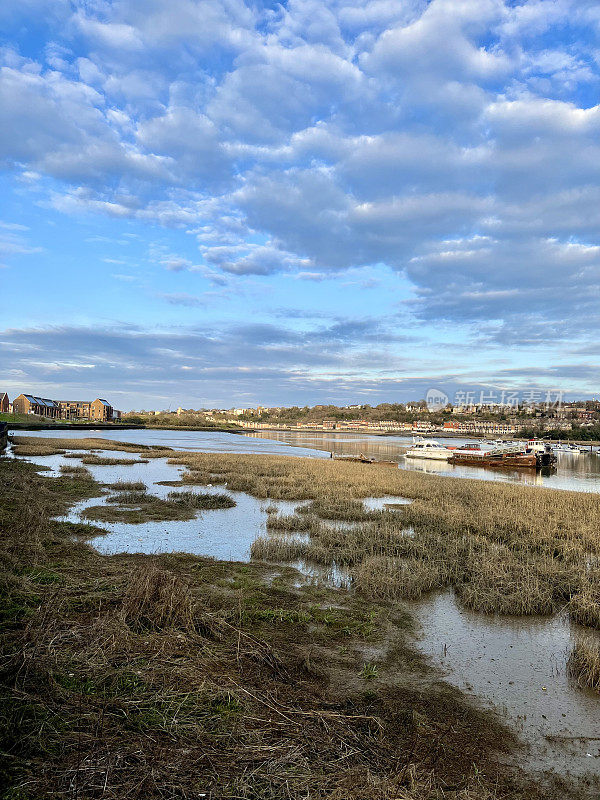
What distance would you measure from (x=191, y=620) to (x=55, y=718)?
120 inches

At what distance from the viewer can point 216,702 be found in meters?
5.87

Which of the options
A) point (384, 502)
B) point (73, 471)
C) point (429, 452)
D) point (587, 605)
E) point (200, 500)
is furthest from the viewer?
point (429, 452)

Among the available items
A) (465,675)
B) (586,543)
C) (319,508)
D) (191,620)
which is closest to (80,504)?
(319,508)

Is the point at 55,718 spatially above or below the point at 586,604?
above

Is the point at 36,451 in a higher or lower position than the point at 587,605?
lower

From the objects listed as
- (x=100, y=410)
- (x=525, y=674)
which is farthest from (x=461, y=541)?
(x=100, y=410)

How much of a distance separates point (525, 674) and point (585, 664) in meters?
0.99

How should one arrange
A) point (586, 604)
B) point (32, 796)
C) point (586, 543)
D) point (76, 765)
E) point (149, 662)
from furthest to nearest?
point (586, 543) < point (586, 604) < point (149, 662) < point (76, 765) < point (32, 796)

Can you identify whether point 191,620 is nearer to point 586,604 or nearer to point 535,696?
point 535,696

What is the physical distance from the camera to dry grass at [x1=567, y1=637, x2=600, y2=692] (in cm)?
777

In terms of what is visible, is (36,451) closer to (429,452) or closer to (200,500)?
(200,500)

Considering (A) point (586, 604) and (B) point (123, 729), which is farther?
(A) point (586, 604)

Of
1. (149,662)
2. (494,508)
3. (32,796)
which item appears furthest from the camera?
(494,508)

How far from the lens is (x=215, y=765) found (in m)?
4.68
